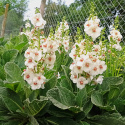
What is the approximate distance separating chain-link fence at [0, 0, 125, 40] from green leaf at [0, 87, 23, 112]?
163cm

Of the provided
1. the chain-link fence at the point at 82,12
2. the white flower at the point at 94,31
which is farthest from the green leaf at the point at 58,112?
the chain-link fence at the point at 82,12

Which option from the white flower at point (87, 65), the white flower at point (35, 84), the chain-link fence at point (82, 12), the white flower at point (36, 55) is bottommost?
the white flower at point (87, 65)

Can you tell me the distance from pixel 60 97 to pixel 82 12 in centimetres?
245

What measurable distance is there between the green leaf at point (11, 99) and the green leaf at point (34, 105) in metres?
0.06

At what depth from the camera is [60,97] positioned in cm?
96

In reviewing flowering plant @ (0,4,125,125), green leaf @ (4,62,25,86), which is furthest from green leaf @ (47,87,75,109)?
green leaf @ (4,62,25,86)

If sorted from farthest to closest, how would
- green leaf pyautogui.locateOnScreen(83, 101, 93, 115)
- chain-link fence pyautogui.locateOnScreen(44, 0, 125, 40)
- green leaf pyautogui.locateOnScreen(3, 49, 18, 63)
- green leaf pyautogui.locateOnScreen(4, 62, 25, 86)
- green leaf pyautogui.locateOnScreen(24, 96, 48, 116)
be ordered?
chain-link fence pyautogui.locateOnScreen(44, 0, 125, 40) → green leaf pyautogui.locateOnScreen(3, 49, 18, 63) → green leaf pyautogui.locateOnScreen(4, 62, 25, 86) → green leaf pyautogui.locateOnScreen(83, 101, 93, 115) → green leaf pyautogui.locateOnScreen(24, 96, 48, 116)

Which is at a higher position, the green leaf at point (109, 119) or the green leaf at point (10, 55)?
the green leaf at point (10, 55)

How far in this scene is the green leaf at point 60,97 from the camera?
0.93 meters

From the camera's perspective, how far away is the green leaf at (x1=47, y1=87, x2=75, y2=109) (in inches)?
36.6

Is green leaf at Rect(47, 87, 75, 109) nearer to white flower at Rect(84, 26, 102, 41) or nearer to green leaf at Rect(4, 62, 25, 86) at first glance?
green leaf at Rect(4, 62, 25, 86)

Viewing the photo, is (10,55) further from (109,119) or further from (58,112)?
(109,119)

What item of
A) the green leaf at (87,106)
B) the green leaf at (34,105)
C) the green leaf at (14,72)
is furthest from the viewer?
the green leaf at (14,72)

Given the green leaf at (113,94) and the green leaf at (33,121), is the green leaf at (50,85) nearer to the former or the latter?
the green leaf at (33,121)
